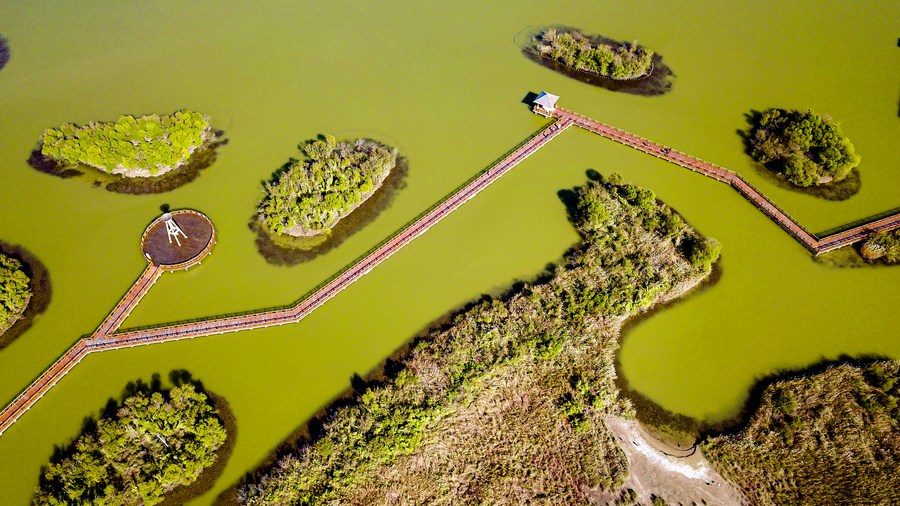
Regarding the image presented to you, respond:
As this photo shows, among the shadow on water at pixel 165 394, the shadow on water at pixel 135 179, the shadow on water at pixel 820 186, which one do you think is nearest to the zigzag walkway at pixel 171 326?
the shadow on water at pixel 165 394

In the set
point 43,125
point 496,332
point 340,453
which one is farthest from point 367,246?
point 43,125

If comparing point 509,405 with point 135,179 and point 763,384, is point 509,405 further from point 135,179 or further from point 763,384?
point 135,179

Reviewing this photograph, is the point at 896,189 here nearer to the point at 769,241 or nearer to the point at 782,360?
the point at 769,241

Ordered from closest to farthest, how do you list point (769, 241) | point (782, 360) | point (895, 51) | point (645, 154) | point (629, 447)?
point (629, 447) → point (782, 360) → point (769, 241) → point (645, 154) → point (895, 51)

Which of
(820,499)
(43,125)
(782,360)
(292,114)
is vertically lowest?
(820,499)

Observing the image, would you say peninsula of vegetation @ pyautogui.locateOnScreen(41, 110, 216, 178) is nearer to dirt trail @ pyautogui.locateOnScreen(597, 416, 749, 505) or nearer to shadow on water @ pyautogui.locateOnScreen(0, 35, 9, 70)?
shadow on water @ pyautogui.locateOnScreen(0, 35, 9, 70)
